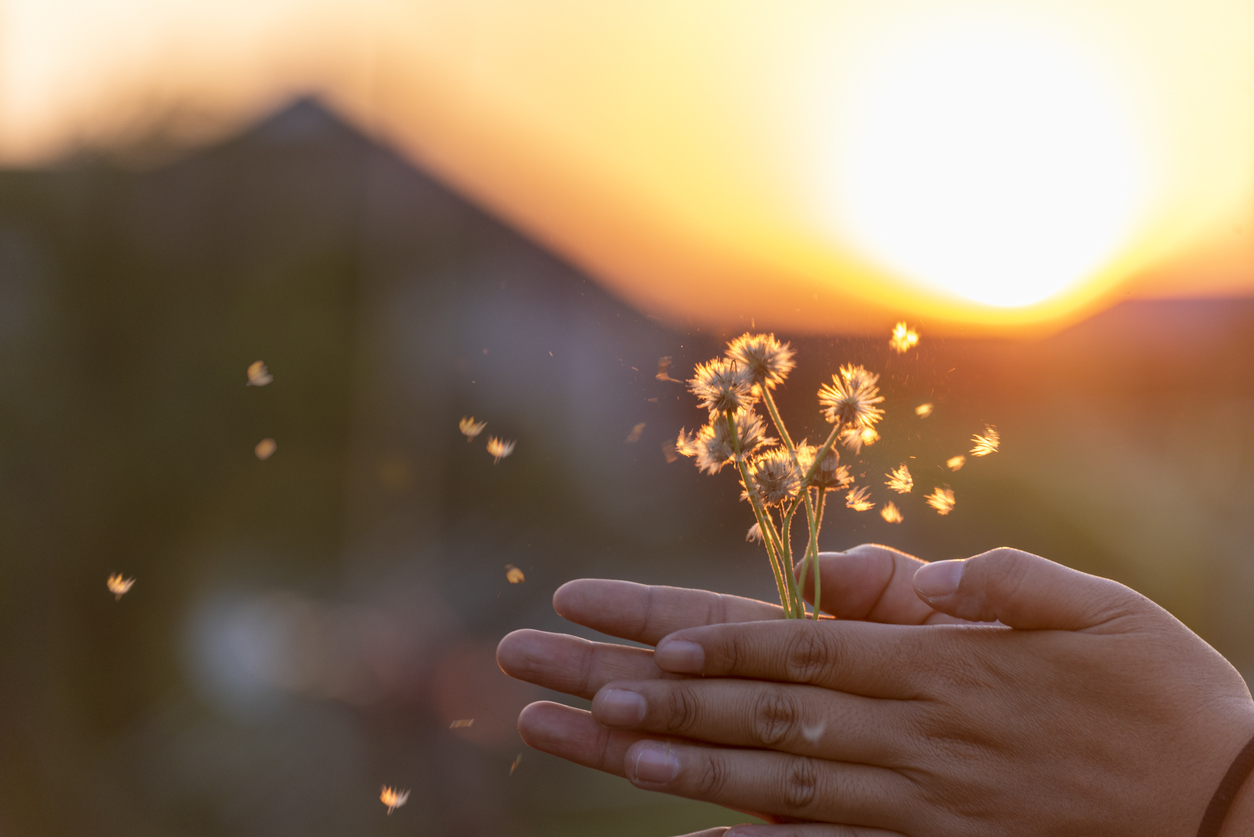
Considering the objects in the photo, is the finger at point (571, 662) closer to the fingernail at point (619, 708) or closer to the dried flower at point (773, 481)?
the fingernail at point (619, 708)

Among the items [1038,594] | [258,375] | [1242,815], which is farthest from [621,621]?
[258,375]

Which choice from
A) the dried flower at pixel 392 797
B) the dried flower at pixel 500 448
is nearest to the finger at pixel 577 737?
the dried flower at pixel 500 448

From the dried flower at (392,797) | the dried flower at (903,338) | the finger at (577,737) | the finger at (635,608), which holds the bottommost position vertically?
the dried flower at (392,797)

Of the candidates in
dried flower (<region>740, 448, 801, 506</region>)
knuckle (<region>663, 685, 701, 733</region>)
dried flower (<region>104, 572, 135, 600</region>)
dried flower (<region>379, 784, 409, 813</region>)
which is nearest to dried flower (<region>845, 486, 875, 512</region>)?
dried flower (<region>740, 448, 801, 506</region>)

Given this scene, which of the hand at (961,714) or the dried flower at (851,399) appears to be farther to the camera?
the dried flower at (851,399)

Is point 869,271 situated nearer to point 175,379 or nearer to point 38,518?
point 175,379

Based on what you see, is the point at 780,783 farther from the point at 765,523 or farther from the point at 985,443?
the point at 985,443
